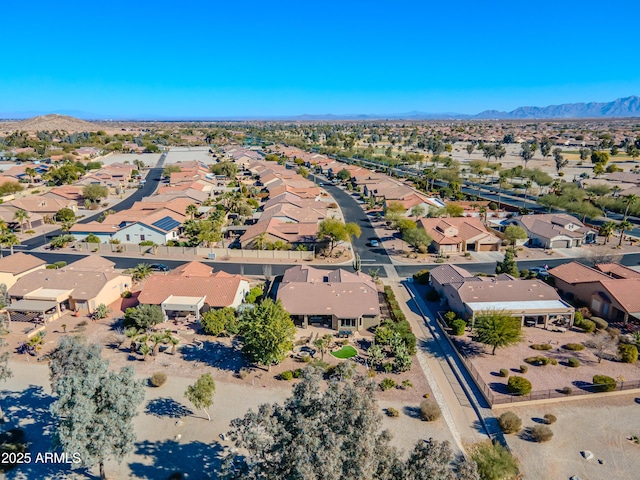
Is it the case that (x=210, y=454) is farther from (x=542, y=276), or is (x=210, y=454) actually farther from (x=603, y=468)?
(x=542, y=276)

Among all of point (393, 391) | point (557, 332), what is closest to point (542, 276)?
point (557, 332)

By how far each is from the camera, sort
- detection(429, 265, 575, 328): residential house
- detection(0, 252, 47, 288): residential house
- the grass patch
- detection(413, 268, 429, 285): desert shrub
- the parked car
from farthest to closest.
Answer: the parked car → detection(413, 268, 429, 285): desert shrub → detection(0, 252, 47, 288): residential house → detection(429, 265, 575, 328): residential house → the grass patch

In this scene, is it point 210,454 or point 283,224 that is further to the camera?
point 283,224

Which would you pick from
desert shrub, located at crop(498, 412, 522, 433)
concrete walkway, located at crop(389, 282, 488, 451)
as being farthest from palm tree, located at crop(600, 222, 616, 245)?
desert shrub, located at crop(498, 412, 522, 433)

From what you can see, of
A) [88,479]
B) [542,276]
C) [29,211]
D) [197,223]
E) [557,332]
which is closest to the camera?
[88,479]

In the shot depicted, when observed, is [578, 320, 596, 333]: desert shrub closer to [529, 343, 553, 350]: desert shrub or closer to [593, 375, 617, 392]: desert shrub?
[529, 343, 553, 350]: desert shrub

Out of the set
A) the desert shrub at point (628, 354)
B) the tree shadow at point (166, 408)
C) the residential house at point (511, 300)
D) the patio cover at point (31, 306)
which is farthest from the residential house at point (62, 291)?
the desert shrub at point (628, 354)
